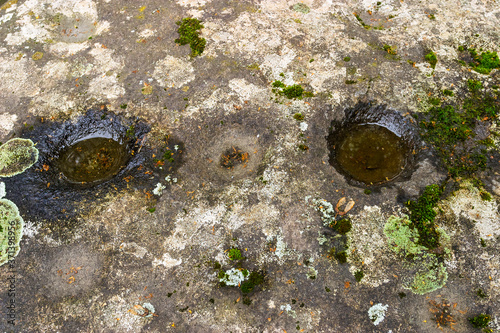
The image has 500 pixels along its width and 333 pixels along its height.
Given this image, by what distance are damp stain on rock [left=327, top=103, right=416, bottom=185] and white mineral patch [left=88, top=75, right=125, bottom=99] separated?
687 centimetres

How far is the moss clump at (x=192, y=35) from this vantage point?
10312mm

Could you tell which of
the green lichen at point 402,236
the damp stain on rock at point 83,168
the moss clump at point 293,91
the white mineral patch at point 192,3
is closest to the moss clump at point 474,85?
the green lichen at point 402,236

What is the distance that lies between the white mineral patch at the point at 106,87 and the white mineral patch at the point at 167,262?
214 inches

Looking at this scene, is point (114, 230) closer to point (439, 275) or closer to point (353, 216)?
point (353, 216)

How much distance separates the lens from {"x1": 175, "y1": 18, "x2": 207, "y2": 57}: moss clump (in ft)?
33.8

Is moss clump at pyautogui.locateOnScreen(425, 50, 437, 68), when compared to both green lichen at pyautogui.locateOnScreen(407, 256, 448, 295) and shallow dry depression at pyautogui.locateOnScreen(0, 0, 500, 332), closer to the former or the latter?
shallow dry depression at pyautogui.locateOnScreen(0, 0, 500, 332)

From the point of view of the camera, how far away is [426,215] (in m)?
7.57

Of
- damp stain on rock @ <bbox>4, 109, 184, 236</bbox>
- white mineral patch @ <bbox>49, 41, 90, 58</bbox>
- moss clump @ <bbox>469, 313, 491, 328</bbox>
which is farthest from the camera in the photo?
white mineral patch @ <bbox>49, 41, 90, 58</bbox>

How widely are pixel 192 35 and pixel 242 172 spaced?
5499mm

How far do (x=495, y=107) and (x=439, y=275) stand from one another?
5.71 meters

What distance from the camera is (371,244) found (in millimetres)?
7352

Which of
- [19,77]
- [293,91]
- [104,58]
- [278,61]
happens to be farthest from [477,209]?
[19,77]

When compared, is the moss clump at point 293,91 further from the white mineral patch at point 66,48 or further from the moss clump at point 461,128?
the white mineral patch at point 66,48

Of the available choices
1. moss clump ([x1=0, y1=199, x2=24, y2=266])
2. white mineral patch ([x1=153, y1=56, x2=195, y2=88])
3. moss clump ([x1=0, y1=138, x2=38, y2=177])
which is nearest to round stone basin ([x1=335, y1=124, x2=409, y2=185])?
white mineral patch ([x1=153, y1=56, x2=195, y2=88])
